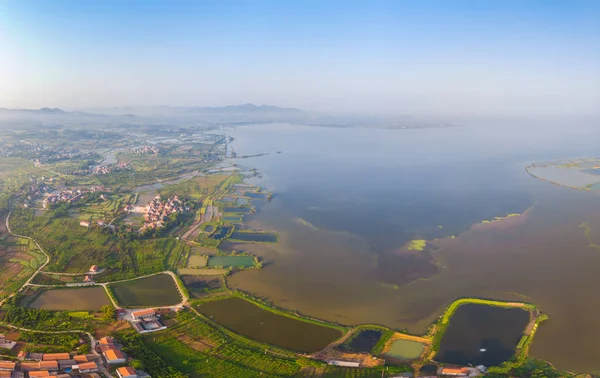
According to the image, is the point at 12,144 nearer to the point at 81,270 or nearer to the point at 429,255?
the point at 81,270

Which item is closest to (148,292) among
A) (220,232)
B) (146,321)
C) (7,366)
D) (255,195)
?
(146,321)

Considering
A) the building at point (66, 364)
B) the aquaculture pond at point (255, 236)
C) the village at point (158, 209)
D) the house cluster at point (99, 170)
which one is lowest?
the building at point (66, 364)

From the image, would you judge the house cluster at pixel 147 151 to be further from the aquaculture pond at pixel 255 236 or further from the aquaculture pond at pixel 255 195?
the aquaculture pond at pixel 255 236

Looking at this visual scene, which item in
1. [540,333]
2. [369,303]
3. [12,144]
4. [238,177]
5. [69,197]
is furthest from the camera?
[12,144]

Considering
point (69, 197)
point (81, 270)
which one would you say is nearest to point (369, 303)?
point (81, 270)

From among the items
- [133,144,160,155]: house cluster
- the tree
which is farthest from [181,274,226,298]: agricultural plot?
[133,144,160,155]: house cluster

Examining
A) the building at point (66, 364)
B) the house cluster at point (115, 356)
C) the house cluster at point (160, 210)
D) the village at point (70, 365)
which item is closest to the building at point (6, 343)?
the village at point (70, 365)
